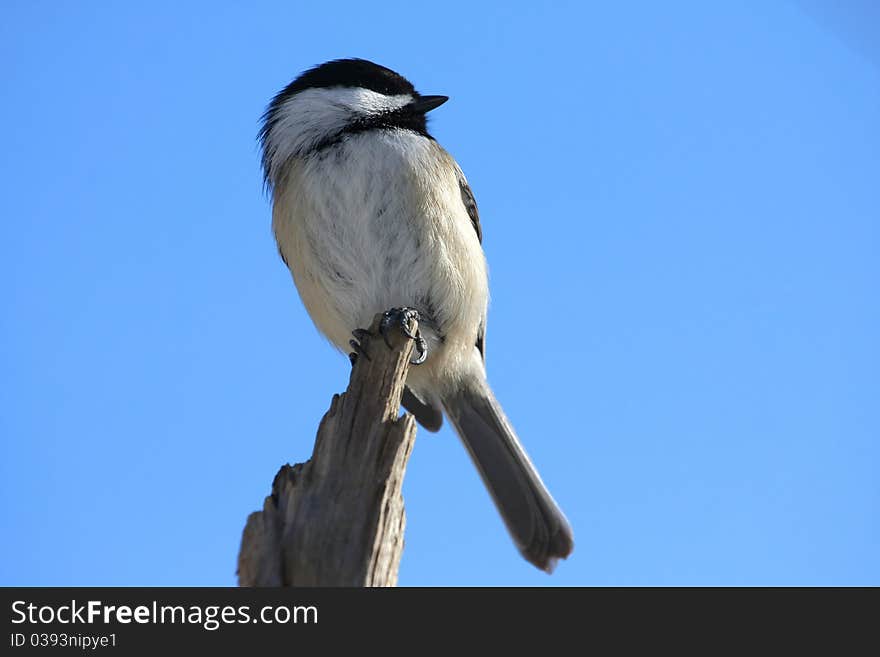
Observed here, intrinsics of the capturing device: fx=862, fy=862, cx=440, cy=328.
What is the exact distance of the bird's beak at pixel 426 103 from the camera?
477 cm

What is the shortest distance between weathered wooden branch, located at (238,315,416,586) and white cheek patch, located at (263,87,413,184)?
1.90 meters

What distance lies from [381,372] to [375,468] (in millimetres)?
522

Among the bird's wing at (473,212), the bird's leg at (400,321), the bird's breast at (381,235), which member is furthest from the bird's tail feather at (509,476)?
the bird's leg at (400,321)

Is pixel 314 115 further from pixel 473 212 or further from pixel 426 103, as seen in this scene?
pixel 473 212

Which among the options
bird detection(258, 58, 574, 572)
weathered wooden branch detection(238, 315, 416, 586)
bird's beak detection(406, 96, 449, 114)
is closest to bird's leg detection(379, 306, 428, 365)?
bird detection(258, 58, 574, 572)

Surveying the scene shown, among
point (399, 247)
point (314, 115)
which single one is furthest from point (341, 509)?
point (314, 115)

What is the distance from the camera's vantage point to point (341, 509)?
2602 millimetres

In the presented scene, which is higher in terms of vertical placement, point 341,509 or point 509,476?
point 509,476

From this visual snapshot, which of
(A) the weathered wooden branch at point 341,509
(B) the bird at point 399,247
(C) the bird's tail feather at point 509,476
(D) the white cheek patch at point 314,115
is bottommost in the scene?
(A) the weathered wooden branch at point 341,509

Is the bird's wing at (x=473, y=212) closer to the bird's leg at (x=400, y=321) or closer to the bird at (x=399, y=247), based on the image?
the bird at (x=399, y=247)

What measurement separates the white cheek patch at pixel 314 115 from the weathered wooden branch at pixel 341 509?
1.90 m

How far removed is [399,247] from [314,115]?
3.23 ft
